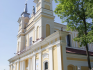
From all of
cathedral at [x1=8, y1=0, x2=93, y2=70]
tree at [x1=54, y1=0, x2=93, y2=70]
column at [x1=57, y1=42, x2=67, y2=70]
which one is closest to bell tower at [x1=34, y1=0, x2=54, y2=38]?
cathedral at [x1=8, y1=0, x2=93, y2=70]

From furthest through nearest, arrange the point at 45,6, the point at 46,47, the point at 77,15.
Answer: the point at 45,6
the point at 46,47
the point at 77,15

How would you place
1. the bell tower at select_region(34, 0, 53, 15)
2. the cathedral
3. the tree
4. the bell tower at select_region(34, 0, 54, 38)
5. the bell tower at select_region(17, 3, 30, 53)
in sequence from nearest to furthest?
the tree → the cathedral → the bell tower at select_region(34, 0, 54, 38) → the bell tower at select_region(34, 0, 53, 15) → the bell tower at select_region(17, 3, 30, 53)

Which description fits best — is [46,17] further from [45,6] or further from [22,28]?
[22,28]

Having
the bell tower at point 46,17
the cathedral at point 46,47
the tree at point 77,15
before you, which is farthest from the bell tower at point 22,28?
the tree at point 77,15

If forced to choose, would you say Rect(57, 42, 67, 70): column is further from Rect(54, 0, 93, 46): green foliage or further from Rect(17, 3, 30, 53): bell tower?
Rect(17, 3, 30, 53): bell tower

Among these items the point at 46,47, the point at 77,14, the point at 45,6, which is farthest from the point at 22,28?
the point at 77,14

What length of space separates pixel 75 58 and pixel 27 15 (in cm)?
1583

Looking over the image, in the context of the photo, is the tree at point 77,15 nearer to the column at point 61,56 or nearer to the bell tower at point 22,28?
the column at point 61,56

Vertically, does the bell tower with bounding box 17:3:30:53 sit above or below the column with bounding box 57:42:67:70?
above

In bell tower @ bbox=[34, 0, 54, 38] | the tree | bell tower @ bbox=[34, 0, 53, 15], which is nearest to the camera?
the tree

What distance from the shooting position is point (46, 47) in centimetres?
1458

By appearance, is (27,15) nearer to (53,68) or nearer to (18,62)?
(18,62)

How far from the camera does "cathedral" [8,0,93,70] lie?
1255 centimetres

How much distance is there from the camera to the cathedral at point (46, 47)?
1255 cm
